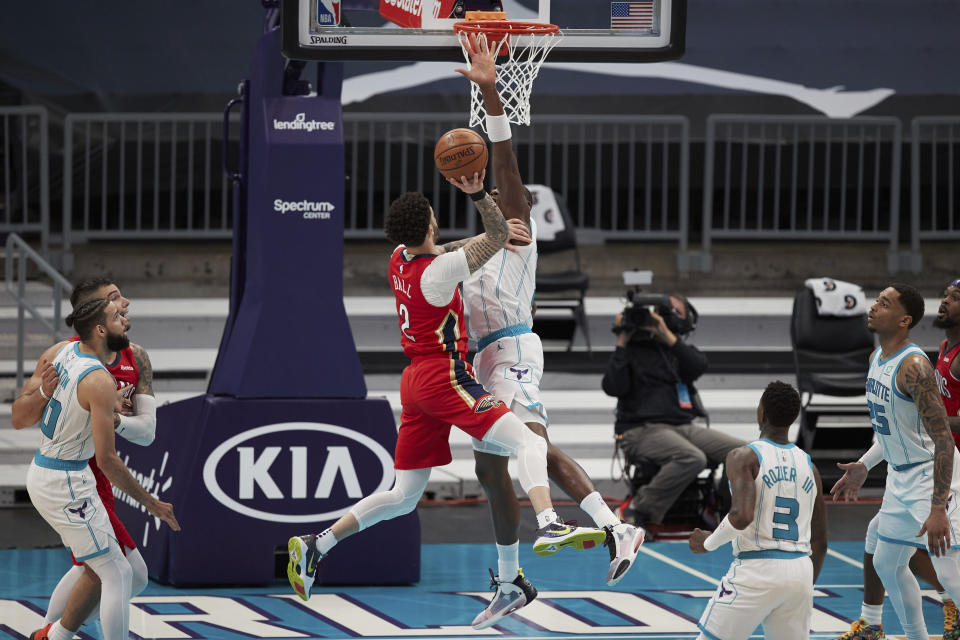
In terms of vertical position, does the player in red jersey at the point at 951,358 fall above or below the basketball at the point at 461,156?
below

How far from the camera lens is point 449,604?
26.6 ft

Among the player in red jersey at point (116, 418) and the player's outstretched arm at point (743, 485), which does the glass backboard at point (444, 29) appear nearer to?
the player in red jersey at point (116, 418)

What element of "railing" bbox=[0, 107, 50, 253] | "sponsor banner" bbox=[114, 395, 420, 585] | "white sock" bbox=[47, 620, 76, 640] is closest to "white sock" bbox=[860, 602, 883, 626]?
"sponsor banner" bbox=[114, 395, 420, 585]

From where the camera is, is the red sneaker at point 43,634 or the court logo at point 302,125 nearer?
the red sneaker at point 43,634

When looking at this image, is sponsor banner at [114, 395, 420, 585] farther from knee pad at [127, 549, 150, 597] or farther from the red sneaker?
knee pad at [127, 549, 150, 597]

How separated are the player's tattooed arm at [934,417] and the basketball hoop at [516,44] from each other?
210cm

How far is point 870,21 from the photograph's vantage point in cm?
1495

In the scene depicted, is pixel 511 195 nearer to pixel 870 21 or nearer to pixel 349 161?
pixel 349 161

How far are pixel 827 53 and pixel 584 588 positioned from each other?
27.0 feet

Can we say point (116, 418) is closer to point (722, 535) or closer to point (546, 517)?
point (546, 517)

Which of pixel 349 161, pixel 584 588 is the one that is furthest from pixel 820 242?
pixel 584 588

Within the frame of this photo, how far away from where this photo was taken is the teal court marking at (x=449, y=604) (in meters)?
7.52

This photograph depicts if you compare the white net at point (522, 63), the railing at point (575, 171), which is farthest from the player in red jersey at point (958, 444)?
the railing at point (575, 171)

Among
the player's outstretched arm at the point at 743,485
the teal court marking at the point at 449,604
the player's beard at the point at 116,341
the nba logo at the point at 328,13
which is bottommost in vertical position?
the teal court marking at the point at 449,604
